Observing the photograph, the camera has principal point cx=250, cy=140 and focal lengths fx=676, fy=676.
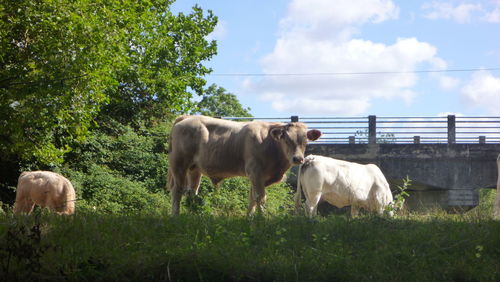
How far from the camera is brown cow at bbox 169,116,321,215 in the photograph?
11.0m

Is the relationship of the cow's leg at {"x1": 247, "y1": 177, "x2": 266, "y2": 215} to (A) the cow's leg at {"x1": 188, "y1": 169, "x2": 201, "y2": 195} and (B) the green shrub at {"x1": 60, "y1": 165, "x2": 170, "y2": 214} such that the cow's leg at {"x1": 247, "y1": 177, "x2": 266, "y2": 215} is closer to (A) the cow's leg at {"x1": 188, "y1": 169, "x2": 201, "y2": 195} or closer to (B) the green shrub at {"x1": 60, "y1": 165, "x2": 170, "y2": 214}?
(A) the cow's leg at {"x1": 188, "y1": 169, "x2": 201, "y2": 195}

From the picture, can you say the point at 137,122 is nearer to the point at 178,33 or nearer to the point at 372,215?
the point at 178,33

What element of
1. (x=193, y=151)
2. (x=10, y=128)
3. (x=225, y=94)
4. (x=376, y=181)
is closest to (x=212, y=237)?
(x=193, y=151)

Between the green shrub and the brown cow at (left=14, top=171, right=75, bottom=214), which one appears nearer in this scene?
the brown cow at (left=14, top=171, right=75, bottom=214)

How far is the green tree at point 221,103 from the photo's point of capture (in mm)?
51312

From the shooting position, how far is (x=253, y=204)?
1057cm

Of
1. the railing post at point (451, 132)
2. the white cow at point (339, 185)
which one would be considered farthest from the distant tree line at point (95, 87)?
the railing post at point (451, 132)

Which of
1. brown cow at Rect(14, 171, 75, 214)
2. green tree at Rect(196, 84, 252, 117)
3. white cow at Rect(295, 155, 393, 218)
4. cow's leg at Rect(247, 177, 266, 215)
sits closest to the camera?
cow's leg at Rect(247, 177, 266, 215)

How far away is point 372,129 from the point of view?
27.8 m

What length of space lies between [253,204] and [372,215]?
280 cm

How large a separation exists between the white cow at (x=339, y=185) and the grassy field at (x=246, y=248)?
6953 mm

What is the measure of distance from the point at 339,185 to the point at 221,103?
1460 inches

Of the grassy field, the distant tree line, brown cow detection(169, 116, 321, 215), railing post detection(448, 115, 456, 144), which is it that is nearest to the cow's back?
brown cow detection(169, 116, 321, 215)

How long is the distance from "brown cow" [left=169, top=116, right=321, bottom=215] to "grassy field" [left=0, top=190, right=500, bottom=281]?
3026 millimetres
